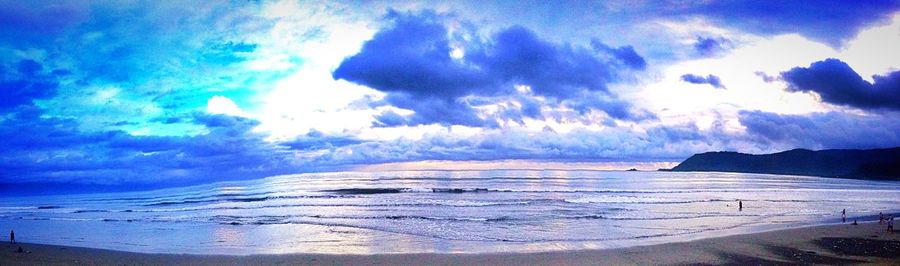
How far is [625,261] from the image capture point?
21.6 metres

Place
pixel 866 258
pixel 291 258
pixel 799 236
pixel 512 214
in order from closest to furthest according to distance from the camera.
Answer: pixel 866 258, pixel 291 258, pixel 799 236, pixel 512 214

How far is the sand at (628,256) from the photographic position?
21422mm

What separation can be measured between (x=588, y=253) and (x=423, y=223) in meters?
17.2

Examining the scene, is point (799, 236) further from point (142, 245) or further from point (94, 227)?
point (94, 227)

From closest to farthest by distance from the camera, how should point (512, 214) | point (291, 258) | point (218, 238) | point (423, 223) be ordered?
point (291, 258)
point (218, 238)
point (423, 223)
point (512, 214)

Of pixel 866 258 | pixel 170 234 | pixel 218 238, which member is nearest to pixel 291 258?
pixel 218 238

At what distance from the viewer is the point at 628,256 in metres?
22.8

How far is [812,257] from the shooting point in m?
21.5

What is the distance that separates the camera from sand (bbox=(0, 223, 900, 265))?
21.4 meters

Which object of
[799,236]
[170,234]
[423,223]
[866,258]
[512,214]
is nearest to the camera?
[866,258]

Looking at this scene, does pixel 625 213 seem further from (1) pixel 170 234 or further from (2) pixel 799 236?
(1) pixel 170 234

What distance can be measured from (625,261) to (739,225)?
19.7m

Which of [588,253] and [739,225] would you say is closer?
[588,253]

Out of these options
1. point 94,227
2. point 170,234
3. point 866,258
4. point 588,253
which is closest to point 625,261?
point 588,253
